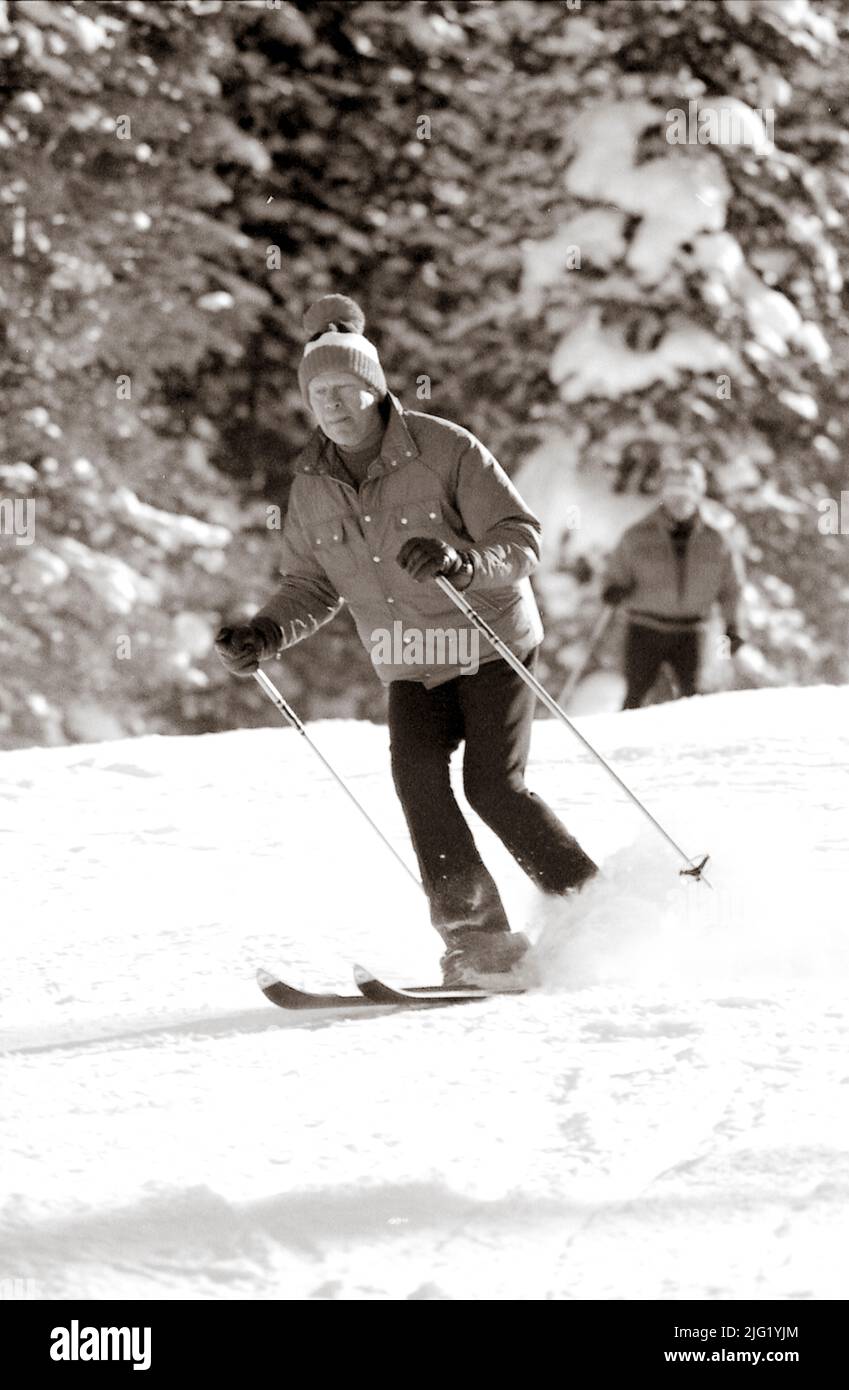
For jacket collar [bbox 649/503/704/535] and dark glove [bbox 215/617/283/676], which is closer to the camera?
dark glove [bbox 215/617/283/676]

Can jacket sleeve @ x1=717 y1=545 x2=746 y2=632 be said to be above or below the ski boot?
above

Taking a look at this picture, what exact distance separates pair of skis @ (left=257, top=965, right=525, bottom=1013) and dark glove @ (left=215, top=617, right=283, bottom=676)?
703mm

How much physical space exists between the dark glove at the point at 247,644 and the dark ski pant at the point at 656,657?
5331 mm

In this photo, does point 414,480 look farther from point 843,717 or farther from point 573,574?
point 573,574

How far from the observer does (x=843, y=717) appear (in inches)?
347

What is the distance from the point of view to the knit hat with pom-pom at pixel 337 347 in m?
4.70

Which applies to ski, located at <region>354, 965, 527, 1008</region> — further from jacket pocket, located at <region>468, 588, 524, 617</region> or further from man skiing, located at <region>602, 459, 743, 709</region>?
man skiing, located at <region>602, 459, 743, 709</region>

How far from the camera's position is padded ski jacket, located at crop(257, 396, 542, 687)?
188 inches

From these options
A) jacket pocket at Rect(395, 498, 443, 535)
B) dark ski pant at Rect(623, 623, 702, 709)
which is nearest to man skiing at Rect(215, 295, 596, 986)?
jacket pocket at Rect(395, 498, 443, 535)

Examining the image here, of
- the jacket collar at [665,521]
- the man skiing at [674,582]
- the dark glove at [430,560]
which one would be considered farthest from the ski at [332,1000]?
the jacket collar at [665,521]

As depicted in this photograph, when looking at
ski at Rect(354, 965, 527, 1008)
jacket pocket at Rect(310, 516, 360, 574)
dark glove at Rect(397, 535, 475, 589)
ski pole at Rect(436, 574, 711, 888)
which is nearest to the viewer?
dark glove at Rect(397, 535, 475, 589)

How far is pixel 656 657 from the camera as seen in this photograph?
33.7ft

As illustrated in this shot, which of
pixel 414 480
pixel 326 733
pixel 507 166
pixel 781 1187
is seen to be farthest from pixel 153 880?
pixel 507 166
